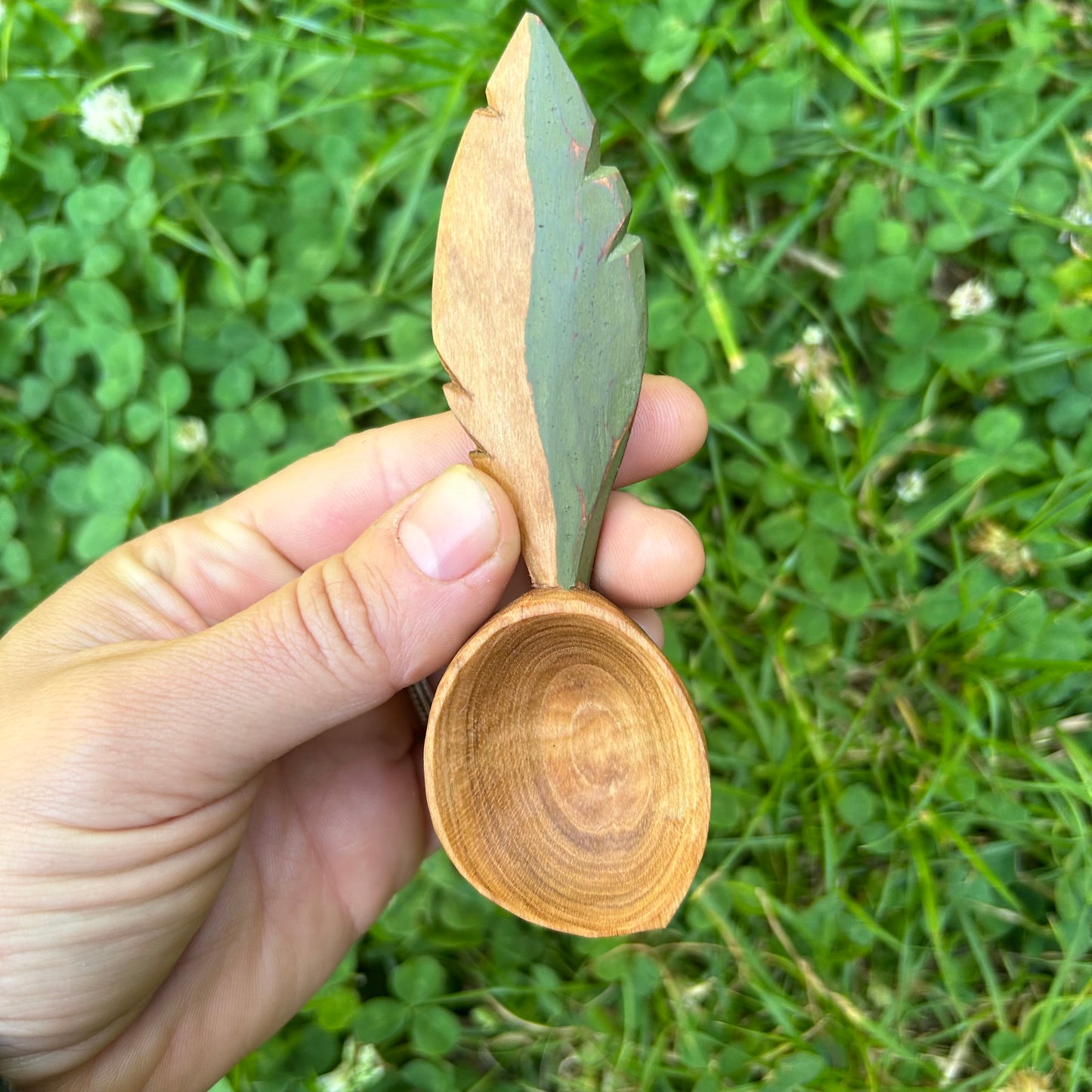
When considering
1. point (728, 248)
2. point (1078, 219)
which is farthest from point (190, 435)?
point (1078, 219)

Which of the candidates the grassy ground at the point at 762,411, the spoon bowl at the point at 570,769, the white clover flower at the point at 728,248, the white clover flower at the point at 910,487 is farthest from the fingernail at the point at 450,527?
the white clover flower at the point at 910,487

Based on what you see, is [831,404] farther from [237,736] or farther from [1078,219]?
[237,736]

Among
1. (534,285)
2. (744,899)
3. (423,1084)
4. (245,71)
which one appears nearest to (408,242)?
(245,71)

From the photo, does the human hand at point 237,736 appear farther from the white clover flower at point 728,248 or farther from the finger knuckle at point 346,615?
the white clover flower at point 728,248

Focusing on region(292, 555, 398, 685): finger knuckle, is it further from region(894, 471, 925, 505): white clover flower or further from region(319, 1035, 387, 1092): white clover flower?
region(894, 471, 925, 505): white clover flower

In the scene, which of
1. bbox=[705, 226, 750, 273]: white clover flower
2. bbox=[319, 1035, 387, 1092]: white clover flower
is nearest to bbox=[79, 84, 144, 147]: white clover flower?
bbox=[705, 226, 750, 273]: white clover flower

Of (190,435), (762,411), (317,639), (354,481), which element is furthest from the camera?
(190,435)
